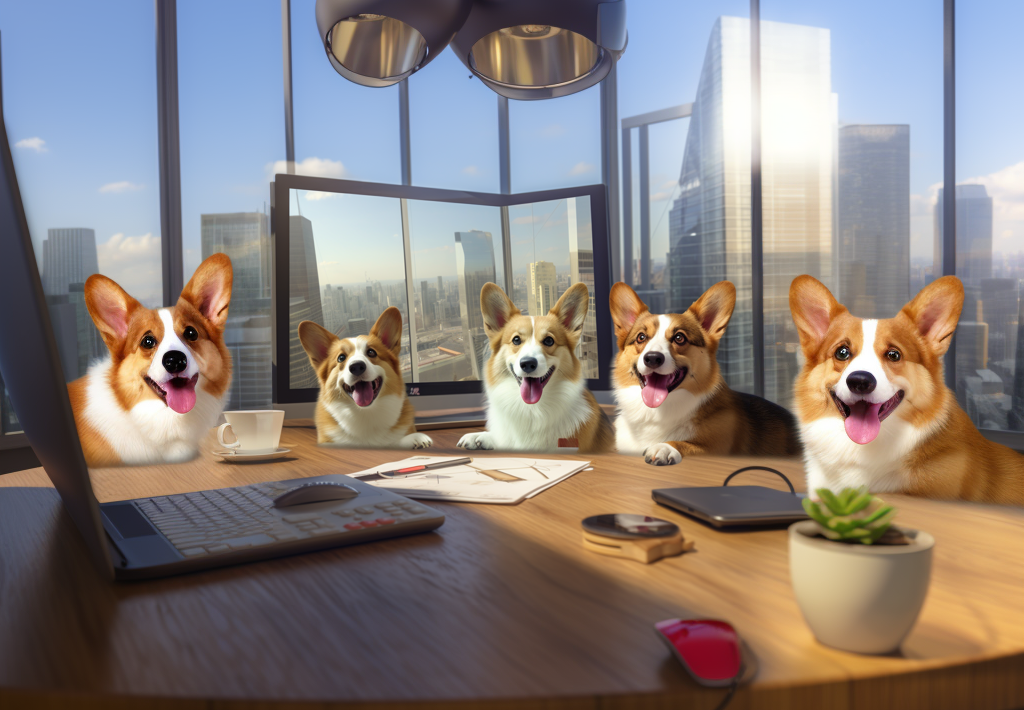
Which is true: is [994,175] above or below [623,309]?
above

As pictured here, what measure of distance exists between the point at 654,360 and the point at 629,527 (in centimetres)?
77

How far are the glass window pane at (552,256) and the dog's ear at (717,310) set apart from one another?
311mm

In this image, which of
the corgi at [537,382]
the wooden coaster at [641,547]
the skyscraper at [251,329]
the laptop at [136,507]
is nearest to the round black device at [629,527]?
the wooden coaster at [641,547]

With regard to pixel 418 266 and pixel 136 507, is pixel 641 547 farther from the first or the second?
pixel 418 266

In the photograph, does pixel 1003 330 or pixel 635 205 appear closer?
pixel 1003 330

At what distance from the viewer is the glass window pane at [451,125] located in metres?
1.96

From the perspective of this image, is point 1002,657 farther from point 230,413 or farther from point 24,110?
point 24,110

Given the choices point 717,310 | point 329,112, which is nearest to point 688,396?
point 717,310

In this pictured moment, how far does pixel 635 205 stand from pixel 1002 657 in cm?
212

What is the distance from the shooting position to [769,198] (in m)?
1.69

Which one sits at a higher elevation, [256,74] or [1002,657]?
[256,74]

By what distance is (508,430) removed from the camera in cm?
154

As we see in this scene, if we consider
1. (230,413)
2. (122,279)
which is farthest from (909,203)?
(122,279)

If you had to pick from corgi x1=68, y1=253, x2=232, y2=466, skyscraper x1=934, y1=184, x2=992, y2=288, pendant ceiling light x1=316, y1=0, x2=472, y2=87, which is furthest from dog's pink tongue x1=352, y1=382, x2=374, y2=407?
skyscraper x1=934, y1=184, x2=992, y2=288
